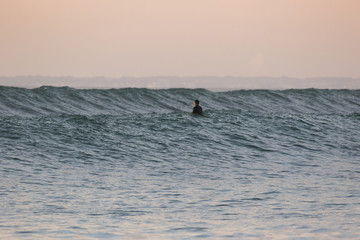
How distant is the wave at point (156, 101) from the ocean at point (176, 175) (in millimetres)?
280

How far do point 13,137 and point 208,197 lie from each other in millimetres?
9188

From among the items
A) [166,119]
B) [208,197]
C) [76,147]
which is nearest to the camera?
[208,197]

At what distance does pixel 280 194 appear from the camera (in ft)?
→ 37.2

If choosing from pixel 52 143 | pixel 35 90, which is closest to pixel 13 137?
pixel 52 143

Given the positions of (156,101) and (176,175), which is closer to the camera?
(176,175)

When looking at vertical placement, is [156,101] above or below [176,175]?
above

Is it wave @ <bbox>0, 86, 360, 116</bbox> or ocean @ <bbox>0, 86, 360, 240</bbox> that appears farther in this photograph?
wave @ <bbox>0, 86, 360, 116</bbox>

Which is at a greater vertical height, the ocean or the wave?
the wave

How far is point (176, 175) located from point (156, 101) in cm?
2129

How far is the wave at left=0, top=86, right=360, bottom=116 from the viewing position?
29000 millimetres

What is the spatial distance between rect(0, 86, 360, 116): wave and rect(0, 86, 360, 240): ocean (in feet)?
0.92

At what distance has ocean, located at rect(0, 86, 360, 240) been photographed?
859cm

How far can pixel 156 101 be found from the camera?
3481 cm

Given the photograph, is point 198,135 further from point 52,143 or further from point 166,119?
point 52,143
